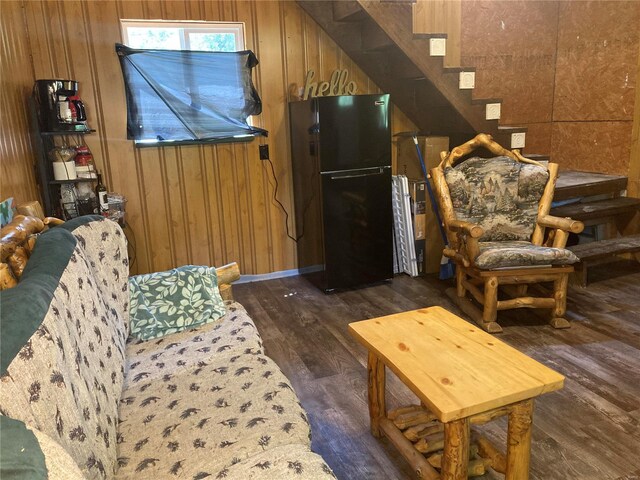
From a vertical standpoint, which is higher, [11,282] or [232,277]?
[11,282]

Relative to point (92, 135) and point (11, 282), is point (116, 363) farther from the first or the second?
point (92, 135)

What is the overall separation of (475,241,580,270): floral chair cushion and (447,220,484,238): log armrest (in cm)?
14

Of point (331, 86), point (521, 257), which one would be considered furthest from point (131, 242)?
point (521, 257)

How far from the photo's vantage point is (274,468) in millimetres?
1222

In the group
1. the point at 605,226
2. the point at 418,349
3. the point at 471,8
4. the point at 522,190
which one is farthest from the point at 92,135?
the point at 605,226

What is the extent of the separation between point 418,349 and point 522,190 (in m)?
2.09

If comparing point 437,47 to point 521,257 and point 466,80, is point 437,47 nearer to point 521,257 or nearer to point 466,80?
point 466,80

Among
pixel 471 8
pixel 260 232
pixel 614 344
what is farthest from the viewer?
pixel 471 8

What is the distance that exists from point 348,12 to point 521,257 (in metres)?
2.13

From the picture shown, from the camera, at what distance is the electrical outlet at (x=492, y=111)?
3734mm

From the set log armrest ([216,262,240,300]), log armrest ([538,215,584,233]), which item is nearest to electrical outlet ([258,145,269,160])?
log armrest ([216,262,240,300])

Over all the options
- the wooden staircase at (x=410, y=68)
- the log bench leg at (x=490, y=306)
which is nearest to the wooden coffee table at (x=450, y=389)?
the log bench leg at (x=490, y=306)

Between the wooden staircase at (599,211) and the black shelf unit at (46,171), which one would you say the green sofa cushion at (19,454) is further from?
the wooden staircase at (599,211)

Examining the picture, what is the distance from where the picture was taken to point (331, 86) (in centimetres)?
388
